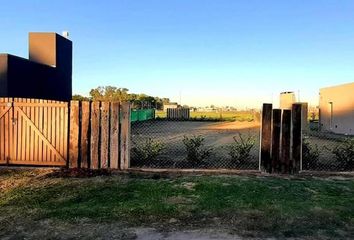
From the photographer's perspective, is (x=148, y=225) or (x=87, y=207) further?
(x=87, y=207)

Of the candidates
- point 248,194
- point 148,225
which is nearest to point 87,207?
point 148,225

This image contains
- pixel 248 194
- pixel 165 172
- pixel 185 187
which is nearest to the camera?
pixel 248 194

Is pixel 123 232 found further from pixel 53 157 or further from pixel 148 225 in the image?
pixel 53 157

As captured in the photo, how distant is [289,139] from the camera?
34.8 feet

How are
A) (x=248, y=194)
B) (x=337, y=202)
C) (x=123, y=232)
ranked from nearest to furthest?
(x=123, y=232) < (x=337, y=202) < (x=248, y=194)

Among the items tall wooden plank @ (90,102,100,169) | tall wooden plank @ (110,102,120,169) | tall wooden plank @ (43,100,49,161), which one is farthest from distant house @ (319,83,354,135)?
tall wooden plank @ (43,100,49,161)

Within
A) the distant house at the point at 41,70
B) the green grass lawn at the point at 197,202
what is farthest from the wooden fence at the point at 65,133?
the distant house at the point at 41,70

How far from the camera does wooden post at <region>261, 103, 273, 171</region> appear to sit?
34.9ft

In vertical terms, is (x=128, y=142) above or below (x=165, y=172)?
above

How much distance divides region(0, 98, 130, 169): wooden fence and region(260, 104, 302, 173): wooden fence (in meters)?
3.49

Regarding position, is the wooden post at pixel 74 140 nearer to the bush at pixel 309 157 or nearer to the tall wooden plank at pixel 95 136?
the tall wooden plank at pixel 95 136

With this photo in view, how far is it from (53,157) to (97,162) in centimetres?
125

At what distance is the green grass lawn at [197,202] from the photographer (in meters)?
6.38

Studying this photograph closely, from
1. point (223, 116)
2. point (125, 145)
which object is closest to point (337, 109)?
point (125, 145)
